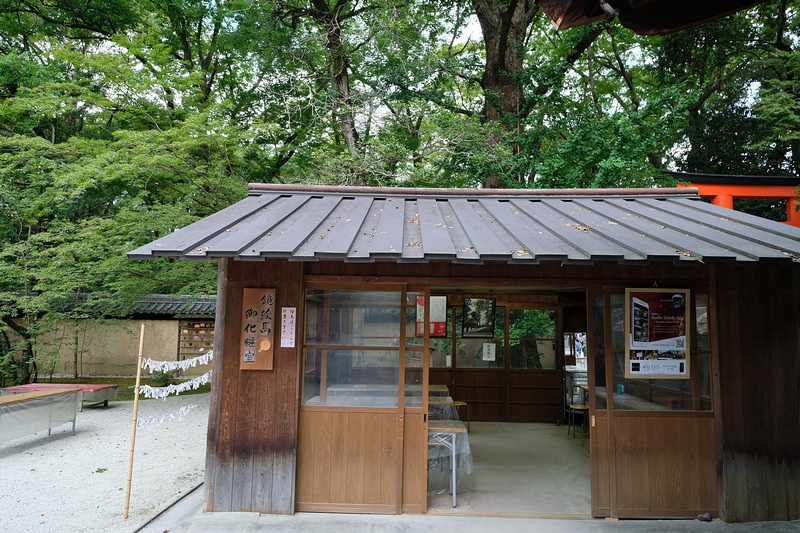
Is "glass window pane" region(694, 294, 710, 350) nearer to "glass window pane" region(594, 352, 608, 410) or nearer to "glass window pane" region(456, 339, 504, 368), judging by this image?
"glass window pane" region(594, 352, 608, 410)

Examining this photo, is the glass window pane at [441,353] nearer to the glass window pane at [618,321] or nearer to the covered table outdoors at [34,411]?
the glass window pane at [618,321]

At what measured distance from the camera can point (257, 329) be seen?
5176 millimetres

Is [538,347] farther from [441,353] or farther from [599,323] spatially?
[599,323]

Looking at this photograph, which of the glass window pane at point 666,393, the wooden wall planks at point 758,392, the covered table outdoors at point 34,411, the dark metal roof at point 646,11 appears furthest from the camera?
the covered table outdoors at point 34,411

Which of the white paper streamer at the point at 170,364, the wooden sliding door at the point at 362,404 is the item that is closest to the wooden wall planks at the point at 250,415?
the wooden sliding door at the point at 362,404

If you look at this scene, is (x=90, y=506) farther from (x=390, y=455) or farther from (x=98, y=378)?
(x=98, y=378)

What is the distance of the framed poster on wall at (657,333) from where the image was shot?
5.17m

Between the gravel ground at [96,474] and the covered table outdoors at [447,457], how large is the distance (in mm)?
3002

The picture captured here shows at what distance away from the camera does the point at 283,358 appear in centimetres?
518

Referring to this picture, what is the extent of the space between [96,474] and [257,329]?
402cm

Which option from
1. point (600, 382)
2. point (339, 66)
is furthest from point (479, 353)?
point (339, 66)

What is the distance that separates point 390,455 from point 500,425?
18.9ft

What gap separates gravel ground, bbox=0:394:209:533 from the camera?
17.0ft

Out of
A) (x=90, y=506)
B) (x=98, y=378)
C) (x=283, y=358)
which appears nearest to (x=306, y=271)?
(x=283, y=358)
